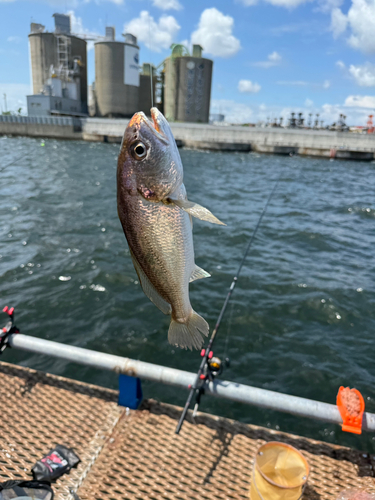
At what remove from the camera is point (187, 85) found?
75.3 metres

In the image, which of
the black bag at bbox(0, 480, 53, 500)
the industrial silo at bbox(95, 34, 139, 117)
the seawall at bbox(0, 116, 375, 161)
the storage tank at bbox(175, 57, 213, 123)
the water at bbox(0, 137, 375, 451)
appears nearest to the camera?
the black bag at bbox(0, 480, 53, 500)

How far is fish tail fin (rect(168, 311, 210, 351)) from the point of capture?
1911 millimetres

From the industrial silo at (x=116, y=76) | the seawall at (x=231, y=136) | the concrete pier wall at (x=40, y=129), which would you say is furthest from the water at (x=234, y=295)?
the industrial silo at (x=116, y=76)

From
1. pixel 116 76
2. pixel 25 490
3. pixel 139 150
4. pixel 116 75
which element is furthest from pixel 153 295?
pixel 116 76

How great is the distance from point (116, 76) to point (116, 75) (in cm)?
27

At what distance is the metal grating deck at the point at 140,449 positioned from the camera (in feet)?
11.9

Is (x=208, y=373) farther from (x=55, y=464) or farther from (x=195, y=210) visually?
(x=195, y=210)

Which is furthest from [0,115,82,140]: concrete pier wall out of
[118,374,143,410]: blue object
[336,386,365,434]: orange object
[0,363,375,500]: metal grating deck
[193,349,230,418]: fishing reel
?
[336,386,365,434]: orange object

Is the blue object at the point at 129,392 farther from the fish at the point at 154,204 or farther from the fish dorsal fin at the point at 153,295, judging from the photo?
the fish at the point at 154,204

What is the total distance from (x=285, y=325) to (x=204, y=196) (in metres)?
12.6

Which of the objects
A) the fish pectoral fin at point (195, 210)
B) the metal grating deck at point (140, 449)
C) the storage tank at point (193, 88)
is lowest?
the metal grating deck at point (140, 449)

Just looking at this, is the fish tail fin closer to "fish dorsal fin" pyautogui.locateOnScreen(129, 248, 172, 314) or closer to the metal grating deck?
"fish dorsal fin" pyautogui.locateOnScreen(129, 248, 172, 314)

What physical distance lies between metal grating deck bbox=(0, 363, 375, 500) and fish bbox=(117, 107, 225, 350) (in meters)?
3.11

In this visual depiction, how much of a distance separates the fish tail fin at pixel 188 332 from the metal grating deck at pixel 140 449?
106 inches
